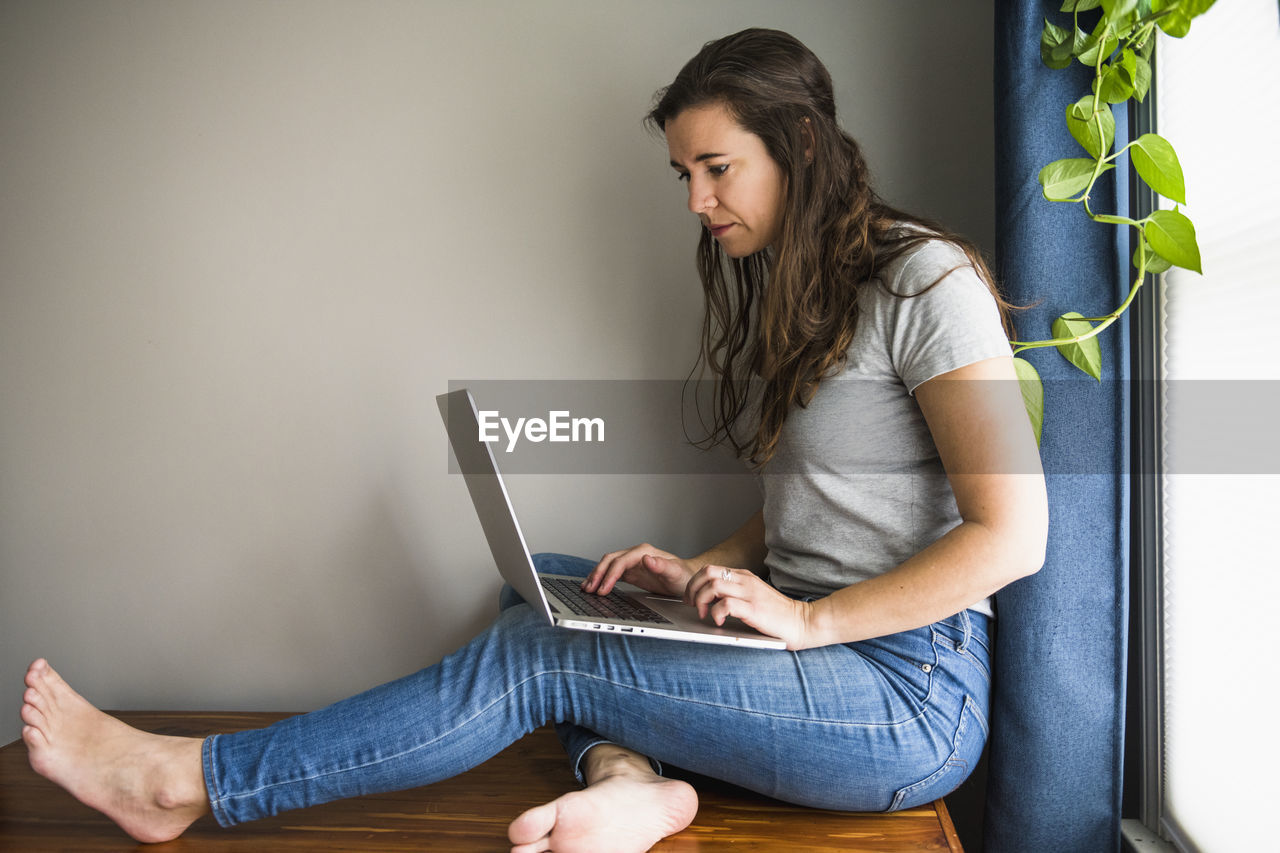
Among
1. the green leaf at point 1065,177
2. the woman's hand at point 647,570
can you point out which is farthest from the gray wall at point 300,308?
the green leaf at point 1065,177

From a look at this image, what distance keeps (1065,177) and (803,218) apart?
1.10ft

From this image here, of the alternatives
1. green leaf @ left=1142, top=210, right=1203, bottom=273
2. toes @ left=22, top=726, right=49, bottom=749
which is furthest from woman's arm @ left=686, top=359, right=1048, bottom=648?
toes @ left=22, top=726, right=49, bottom=749

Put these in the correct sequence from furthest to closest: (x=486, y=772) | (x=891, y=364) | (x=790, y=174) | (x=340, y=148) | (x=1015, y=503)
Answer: (x=340, y=148) < (x=486, y=772) < (x=790, y=174) < (x=891, y=364) < (x=1015, y=503)

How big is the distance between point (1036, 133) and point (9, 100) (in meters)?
1.81

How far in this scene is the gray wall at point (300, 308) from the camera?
158 centimetres

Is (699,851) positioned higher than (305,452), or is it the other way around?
(305,452)

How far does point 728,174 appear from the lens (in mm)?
1205

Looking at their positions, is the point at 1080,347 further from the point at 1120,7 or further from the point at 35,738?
the point at 35,738

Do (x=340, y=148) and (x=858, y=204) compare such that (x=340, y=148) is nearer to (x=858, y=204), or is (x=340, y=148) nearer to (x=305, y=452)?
(x=305, y=452)

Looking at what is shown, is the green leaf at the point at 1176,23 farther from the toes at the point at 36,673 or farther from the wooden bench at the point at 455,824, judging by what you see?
the toes at the point at 36,673

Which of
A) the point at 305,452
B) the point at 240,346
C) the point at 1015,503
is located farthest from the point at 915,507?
the point at 240,346

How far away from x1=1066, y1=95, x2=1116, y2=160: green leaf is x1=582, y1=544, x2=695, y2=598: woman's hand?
2.56 feet

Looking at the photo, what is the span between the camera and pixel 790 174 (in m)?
1.19

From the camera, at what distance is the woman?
998 millimetres
